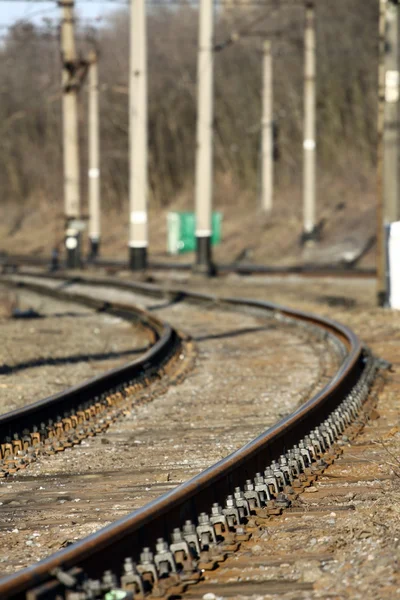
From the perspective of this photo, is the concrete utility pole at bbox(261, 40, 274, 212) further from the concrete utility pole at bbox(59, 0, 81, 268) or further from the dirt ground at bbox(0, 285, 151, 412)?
the dirt ground at bbox(0, 285, 151, 412)

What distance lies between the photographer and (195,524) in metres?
5.67

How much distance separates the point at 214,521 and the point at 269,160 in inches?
1495

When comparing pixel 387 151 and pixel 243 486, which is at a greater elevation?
pixel 387 151

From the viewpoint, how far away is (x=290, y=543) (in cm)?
554

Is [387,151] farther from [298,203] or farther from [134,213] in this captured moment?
[298,203]

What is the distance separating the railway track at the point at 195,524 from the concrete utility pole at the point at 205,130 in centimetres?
2164

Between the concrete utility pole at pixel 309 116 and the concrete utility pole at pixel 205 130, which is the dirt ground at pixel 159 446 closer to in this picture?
the concrete utility pole at pixel 205 130

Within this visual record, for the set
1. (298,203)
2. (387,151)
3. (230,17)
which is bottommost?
(298,203)

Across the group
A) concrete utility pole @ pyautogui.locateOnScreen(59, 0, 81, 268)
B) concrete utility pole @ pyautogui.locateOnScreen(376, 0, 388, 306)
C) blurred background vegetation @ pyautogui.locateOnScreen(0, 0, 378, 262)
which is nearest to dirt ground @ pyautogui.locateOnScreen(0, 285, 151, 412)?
concrete utility pole @ pyautogui.locateOnScreen(376, 0, 388, 306)

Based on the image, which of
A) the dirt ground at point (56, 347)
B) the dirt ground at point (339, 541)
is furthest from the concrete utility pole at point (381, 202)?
the dirt ground at point (339, 541)

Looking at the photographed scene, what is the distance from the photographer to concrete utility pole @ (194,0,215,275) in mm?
29484

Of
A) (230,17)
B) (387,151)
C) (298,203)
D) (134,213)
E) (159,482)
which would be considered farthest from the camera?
(230,17)

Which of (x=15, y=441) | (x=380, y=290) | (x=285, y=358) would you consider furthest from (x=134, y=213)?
(x=15, y=441)

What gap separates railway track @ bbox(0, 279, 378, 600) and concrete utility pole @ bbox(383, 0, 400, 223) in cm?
1122
